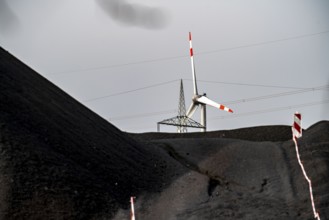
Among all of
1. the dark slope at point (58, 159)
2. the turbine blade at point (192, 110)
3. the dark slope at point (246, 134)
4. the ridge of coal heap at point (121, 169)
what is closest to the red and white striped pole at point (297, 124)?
the ridge of coal heap at point (121, 169)

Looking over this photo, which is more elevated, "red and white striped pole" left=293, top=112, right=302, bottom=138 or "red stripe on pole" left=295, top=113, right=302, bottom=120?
"red stripe on pole" left=295, top=113, right=302, bottom=120

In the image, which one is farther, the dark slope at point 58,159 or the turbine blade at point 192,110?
the turbine blade at point 192,110

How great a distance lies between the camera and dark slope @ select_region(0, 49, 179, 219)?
10.8 metres

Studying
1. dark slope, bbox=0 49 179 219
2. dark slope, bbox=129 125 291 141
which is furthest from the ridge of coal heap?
dark slope, bbox=129 125 291 141

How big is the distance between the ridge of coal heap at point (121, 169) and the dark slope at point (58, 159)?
0.9 inches

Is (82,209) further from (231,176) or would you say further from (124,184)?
(231,176)

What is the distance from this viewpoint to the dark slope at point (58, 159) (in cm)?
1076

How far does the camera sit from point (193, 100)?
112 ft

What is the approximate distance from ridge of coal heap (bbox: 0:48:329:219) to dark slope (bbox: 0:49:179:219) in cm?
2

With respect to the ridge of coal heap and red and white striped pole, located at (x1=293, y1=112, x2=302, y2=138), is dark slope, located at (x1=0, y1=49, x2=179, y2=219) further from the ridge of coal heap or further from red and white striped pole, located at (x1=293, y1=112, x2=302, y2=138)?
red and white striped pole, located at (x1=293, y1=112, x2=302, y2=138)

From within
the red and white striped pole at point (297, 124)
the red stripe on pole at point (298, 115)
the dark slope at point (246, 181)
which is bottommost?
the dark slope at point (246, 181)

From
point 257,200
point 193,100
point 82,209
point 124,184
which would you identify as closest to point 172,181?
point 124,184

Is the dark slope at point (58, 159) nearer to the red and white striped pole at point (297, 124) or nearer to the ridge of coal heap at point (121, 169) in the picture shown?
the ridge of coal heap at point (121, 169)

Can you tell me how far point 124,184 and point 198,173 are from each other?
2.37 meters
